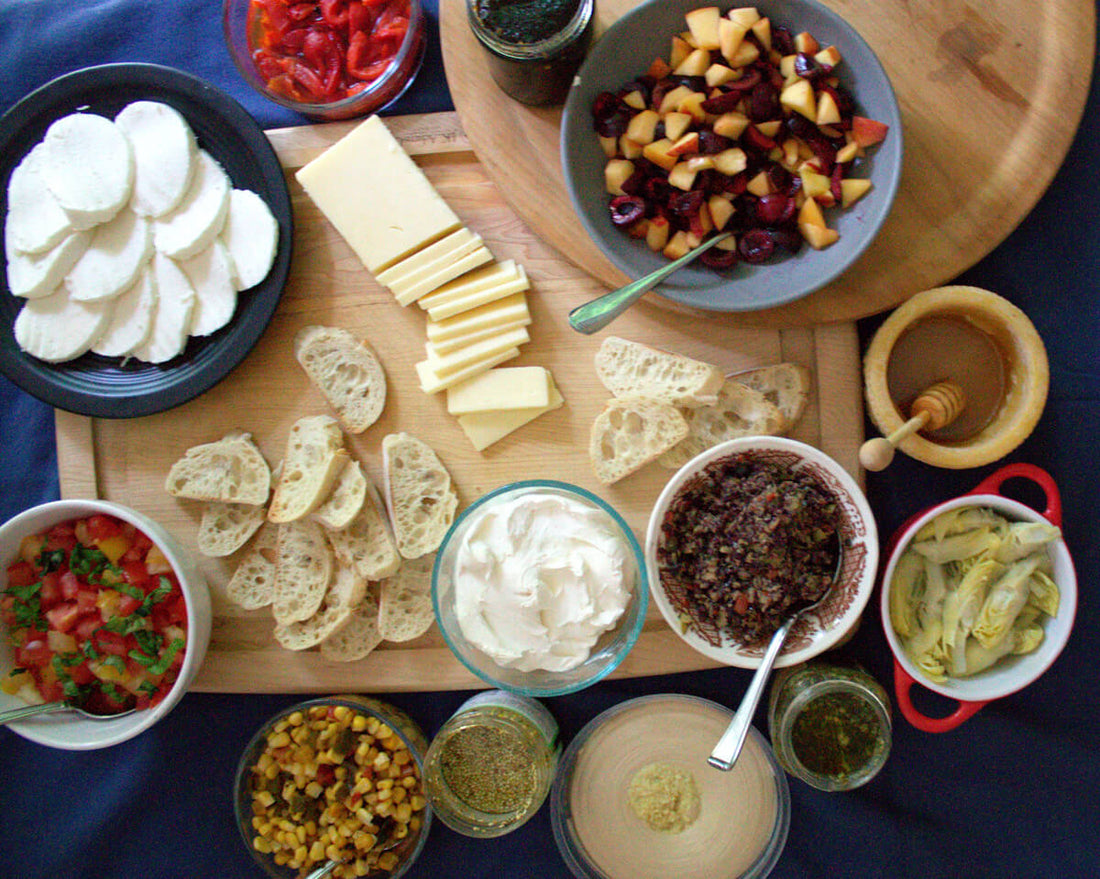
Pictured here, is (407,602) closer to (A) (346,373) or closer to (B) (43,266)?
(A) (346,373)

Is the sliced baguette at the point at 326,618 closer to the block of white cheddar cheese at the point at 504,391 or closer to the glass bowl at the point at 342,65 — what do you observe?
the block of white cheddar cheese at the point at 504,391

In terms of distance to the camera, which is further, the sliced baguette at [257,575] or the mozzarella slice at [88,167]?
the sliced baguette at [257,575]

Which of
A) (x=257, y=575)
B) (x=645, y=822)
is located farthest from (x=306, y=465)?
(x=645, y=822)

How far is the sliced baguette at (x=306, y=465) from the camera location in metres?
1.87

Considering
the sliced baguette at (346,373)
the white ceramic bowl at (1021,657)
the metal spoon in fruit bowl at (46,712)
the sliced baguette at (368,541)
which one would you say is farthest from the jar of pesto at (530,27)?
the metal spoon in fruit bowl at (46,712)

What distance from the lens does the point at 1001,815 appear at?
198 centimetres

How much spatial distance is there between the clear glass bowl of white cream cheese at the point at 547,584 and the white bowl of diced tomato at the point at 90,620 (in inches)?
26.0

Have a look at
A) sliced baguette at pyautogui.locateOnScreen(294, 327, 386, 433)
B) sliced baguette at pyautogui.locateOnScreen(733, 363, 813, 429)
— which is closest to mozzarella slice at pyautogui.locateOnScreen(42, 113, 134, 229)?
sliced baguette at pyautogui.locateOnScreen(294, 327, 386, 433)

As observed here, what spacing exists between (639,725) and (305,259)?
1.36 metres

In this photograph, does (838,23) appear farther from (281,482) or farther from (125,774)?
(125,774)

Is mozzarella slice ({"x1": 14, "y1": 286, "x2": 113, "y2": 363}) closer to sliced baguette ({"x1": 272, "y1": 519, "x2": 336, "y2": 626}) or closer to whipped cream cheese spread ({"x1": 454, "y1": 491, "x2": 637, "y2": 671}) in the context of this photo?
sliced baguette ({"x1": 272, "y1": 519, "x2": 336, "y2": 626})

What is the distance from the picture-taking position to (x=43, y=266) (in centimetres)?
184

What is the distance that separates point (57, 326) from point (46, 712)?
0.87 metres

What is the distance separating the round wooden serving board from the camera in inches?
68.5
